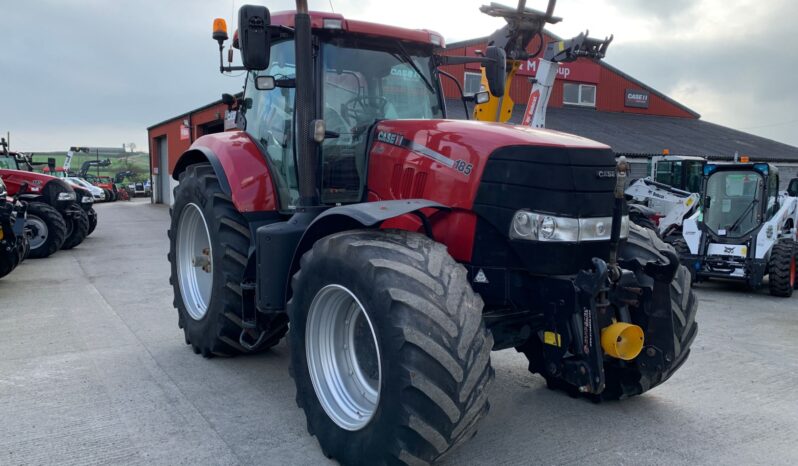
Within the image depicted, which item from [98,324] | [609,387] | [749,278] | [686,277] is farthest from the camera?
[749,278]

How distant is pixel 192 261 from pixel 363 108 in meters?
2.28

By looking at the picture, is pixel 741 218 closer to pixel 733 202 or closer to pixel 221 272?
pixel 733 202

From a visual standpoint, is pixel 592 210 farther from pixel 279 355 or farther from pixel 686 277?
pixel 279 355

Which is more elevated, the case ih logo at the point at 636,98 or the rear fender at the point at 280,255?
the case ih logo at the point at 636,98

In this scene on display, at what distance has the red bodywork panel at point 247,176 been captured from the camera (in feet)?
14.8

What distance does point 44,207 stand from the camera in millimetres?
12289

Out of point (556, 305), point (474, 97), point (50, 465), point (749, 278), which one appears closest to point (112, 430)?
point (50, 465)

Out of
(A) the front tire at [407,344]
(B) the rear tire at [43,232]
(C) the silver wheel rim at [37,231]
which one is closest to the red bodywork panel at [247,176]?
(A) the front tire at [407,344]

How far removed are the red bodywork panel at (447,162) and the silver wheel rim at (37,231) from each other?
10480 mm

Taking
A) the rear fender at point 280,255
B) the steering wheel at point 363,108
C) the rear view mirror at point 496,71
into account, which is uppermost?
the rear view mirror at point 496,71

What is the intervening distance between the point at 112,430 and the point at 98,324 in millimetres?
3021

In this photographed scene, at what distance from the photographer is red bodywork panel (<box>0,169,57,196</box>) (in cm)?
1308

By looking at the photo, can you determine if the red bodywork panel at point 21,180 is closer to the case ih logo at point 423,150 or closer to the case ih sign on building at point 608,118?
the case ih sign on building at point 608,118

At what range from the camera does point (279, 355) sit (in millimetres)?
5328
